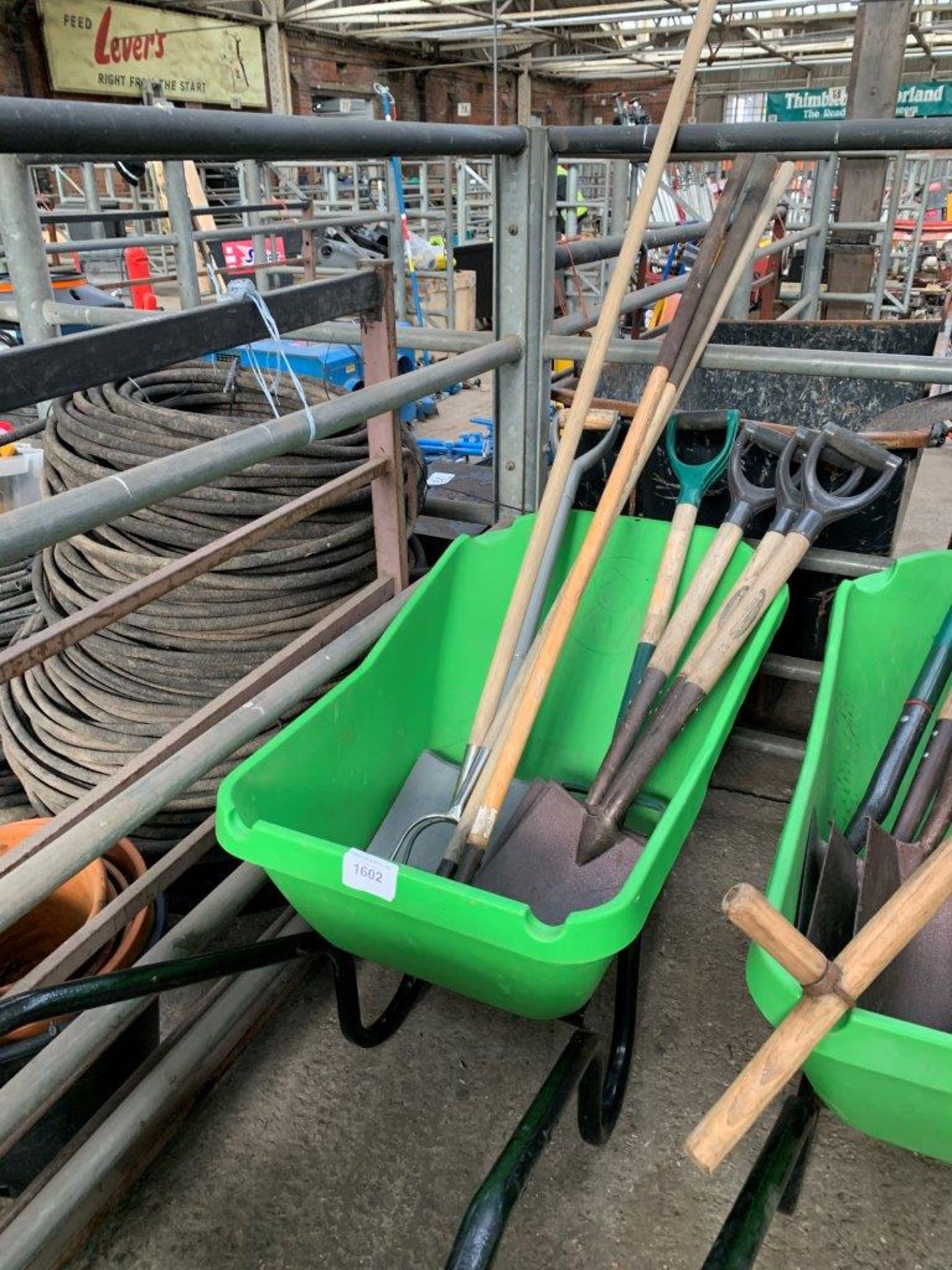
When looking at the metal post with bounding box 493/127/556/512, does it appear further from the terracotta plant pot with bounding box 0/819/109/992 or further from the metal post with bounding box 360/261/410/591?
the terracotta plant pot with bounding box 0/819/109/992

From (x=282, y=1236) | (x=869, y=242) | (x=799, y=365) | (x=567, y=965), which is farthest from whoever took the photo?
(x=869, y=242)

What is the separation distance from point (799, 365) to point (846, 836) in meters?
0.74

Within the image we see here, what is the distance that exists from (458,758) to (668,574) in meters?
0.48

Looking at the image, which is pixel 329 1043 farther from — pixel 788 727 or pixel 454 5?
pixel 454 5

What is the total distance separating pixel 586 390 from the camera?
1.35 meters

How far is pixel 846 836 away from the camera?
1.30 m

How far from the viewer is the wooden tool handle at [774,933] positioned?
606mm

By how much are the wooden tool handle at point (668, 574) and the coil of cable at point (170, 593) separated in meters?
0.48

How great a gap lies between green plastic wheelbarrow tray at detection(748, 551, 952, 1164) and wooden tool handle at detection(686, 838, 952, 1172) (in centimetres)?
4

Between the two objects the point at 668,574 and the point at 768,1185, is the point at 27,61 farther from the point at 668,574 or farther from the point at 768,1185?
the point at 768,1185

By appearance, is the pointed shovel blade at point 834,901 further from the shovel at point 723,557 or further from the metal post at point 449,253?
the metal post at point 449,253

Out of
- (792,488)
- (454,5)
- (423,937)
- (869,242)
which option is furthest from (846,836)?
(454,5)

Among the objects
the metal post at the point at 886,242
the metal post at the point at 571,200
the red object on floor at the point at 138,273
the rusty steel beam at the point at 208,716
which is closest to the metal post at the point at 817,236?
the metal post at the point at 886,242

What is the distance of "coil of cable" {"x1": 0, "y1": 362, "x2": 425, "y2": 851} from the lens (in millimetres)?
1515
